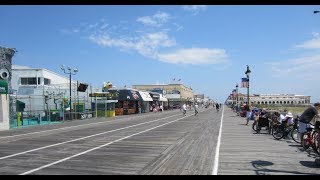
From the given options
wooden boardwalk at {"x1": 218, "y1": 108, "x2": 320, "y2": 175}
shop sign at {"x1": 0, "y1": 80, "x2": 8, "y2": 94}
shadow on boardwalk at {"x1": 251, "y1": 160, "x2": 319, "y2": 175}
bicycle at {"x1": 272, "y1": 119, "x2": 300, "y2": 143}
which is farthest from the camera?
shop sign at {"x1": 0, "y1": 80, "x2": 8, "y2": 94}

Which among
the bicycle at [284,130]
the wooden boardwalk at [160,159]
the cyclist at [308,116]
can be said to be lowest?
the wooden boardwalk at [160,159]

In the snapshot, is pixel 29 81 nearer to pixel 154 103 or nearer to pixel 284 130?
pixel 154 103

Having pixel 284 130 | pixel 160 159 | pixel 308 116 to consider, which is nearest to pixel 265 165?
pixel 160 159

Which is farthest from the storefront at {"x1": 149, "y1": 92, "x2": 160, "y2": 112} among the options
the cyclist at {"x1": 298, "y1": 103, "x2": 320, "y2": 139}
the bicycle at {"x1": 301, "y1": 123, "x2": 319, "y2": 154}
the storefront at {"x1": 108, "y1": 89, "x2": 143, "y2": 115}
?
the cyclist at {"x1": 298, "y1": 103, "x2": 320, "y2": 139}

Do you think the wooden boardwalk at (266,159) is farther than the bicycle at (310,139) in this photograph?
No

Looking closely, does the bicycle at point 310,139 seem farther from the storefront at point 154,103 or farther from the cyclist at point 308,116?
the storefront at point 154,103

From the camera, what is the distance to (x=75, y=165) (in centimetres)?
1234

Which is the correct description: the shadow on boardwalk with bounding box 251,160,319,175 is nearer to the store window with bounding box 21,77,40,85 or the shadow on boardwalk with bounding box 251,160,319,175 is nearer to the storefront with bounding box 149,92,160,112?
the store window with bounding box 21,77,40,85

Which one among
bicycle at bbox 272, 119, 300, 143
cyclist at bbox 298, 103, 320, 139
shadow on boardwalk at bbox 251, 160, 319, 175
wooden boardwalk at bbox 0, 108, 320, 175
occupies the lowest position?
shadow on boardwalk at bbox 251, 160, 319, 175

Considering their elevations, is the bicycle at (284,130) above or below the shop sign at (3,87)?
below

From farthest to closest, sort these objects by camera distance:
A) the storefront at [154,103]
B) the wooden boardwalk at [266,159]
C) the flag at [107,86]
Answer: the storefront at [154,103] < the flag at [107,86] < the wooden boardwalk at [266,159]

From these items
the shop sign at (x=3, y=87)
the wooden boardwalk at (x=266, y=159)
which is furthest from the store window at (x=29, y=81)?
the wooden boardwalk at (x=266, y=159)
